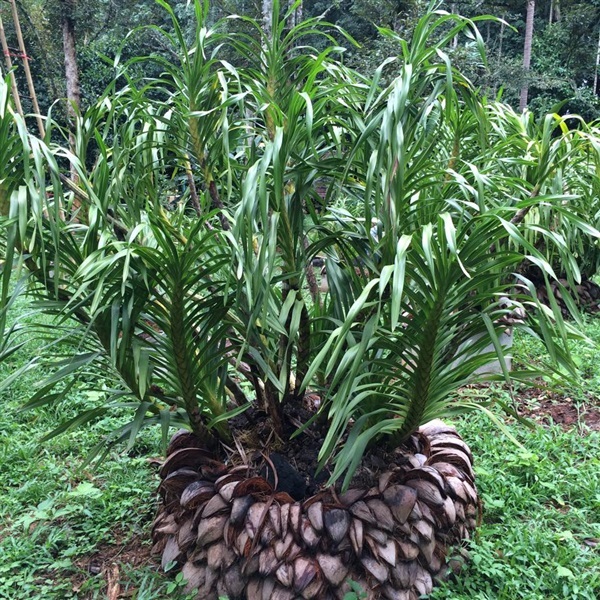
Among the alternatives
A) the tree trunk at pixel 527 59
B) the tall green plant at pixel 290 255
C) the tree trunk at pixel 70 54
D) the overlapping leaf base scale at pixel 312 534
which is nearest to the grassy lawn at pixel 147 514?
the overlapping leaf base scale at pixel 312 534

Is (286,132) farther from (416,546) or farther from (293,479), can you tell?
(416,546)

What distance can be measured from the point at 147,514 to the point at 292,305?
975 millimetres

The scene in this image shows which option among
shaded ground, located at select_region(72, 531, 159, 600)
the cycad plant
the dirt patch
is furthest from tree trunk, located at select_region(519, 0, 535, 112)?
shaded ground, located at select_region(72, 531, 159, 600)

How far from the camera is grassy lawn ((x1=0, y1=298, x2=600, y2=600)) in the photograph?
1571 mm

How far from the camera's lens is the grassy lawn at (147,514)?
61.9 inches

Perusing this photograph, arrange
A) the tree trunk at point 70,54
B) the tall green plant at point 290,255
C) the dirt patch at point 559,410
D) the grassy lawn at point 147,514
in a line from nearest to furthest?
the tall green plant at point 290,255 < the grassy lawn at point 147,514 < the dirt patch at point 559,410 < the tree trunk at point 70,54

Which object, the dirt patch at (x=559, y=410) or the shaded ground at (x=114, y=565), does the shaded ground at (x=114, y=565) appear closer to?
the shaded ground at (x=114, y=565)

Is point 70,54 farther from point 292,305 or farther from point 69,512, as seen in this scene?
point 292,305

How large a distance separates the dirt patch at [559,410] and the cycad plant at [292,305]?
1.03 metres

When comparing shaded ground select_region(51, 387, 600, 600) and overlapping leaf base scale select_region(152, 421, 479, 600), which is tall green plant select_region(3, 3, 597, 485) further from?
shaded ground select_region(51, 387, 600, 600)

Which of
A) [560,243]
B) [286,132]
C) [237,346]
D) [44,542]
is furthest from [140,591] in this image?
[560,243]

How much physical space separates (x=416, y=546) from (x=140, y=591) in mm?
736

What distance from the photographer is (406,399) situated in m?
1.43

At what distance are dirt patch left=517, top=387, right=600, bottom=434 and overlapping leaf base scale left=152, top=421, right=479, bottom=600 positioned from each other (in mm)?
1110
